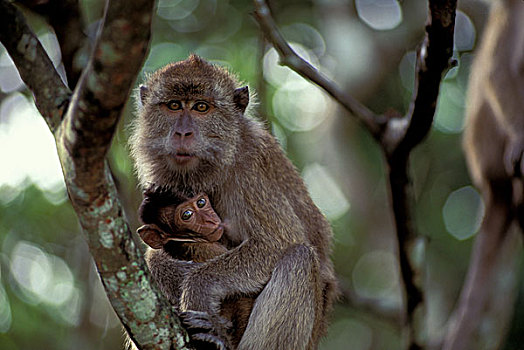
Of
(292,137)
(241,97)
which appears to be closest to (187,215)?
(241,97)

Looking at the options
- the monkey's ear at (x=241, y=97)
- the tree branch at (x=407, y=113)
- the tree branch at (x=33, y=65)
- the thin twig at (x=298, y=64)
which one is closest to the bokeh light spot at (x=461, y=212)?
the tree branch at (x=407, y=113)

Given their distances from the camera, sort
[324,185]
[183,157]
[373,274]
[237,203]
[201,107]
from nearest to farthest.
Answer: [183,157]
[237,203]
[201,107]
[324,185]
[373,274]

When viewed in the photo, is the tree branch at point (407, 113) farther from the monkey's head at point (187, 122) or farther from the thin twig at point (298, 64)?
the monkey's head at point (187, 122)

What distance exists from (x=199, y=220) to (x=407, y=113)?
189 cm

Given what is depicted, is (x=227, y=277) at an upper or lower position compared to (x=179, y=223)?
lower

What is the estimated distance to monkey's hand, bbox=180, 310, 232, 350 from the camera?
4414 millimetres

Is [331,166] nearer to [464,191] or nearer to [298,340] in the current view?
[298,340]

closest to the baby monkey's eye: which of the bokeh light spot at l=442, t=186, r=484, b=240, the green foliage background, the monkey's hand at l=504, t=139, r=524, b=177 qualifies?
the monkey's hand at l=504, t=139, r=524, b=177

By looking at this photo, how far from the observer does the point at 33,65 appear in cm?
341

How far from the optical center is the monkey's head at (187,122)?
5426mm

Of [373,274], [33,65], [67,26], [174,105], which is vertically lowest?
[373,274]

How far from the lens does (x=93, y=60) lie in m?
2.69

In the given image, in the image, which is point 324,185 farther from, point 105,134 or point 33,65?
point 105,134

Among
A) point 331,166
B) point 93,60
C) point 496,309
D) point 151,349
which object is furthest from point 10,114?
point 93,60
